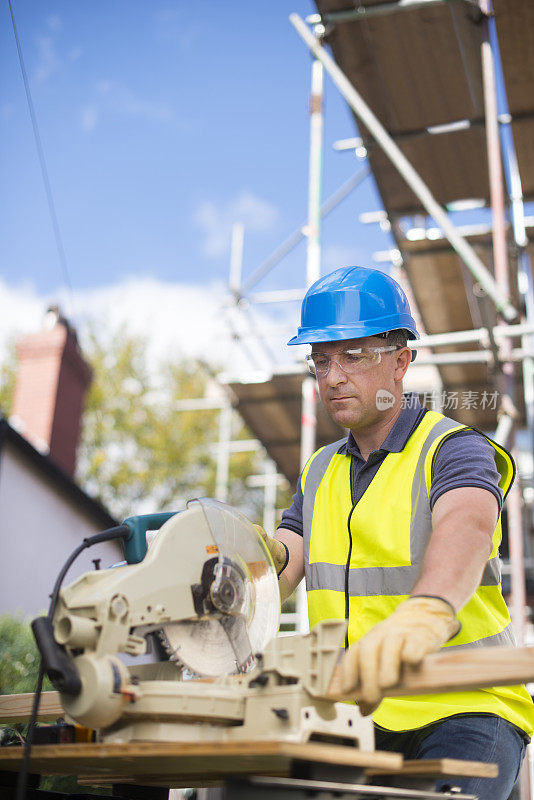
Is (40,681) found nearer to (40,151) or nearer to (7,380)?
(40,151)

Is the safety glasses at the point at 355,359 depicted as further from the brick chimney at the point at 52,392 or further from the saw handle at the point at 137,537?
the brick chimney at the point at 52,392

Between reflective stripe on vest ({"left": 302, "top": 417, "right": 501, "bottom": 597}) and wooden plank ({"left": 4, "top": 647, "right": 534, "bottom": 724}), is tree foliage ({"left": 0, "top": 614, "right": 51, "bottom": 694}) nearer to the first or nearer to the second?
reflective stripe on vest ({"left": 302, "top": 417, "right": 501, "bottom": 597})

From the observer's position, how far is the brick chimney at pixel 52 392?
35.2 ft

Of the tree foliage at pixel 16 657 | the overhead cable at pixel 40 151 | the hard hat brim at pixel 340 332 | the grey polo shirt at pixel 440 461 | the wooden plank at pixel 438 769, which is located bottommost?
the wooden plank at pixel 438 769

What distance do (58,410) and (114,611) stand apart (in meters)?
9.56

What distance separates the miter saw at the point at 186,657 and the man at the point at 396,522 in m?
0.14

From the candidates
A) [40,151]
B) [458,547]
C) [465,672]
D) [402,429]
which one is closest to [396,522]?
[402,429]

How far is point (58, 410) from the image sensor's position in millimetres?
10883

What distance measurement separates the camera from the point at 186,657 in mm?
1792

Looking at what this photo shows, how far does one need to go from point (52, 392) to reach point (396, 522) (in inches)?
360

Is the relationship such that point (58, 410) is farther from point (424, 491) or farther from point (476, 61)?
point (424, 491)

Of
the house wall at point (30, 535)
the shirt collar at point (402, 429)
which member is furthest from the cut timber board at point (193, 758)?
the house wall at point (30, 535)

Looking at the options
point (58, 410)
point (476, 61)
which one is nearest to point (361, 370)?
point (476, 61)

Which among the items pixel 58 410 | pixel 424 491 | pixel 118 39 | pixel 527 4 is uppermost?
pixel 118 39
